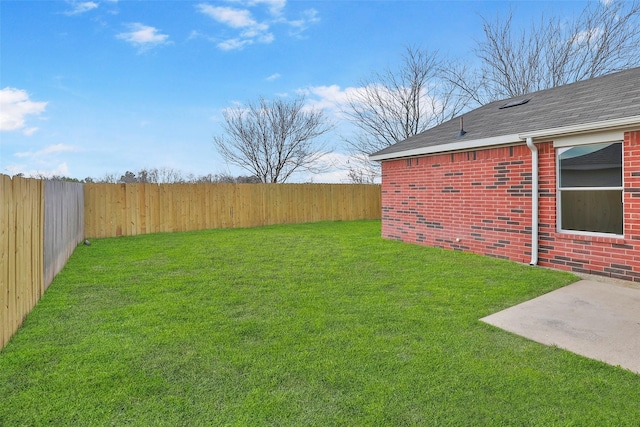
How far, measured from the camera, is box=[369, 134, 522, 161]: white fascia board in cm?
673

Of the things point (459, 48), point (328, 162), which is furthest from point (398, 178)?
point (328, 162)

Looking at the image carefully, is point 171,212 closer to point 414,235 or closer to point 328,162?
point 414,235

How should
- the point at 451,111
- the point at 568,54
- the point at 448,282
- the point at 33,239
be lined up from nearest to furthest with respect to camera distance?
the point at 33,239 → the point at 448,282 → the point at 568,54 → the point at 451,111

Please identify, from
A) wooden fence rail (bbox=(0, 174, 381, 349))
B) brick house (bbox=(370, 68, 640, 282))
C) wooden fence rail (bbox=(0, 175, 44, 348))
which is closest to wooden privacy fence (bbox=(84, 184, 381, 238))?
wooden fence rail (bbox=(0, 174, 381, 349))

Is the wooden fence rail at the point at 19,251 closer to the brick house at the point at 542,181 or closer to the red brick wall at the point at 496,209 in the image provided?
the brick house at the point at 542,181

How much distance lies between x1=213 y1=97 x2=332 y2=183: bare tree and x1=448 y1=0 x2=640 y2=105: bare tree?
8.51 meters

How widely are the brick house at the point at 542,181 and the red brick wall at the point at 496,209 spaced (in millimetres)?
16

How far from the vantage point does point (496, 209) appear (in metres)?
7.12

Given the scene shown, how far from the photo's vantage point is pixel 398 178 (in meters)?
9.48

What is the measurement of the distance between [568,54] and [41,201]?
19594 mm

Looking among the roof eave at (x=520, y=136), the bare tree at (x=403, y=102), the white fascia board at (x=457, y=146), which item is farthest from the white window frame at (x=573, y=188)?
the bare tree at (x=403, y=102)

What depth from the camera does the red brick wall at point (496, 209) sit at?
→ 5.39m

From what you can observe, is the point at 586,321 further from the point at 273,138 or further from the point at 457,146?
the point at 273,138

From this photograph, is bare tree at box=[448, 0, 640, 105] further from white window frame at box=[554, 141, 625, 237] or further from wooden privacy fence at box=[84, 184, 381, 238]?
white window frame at box=[554, 141, 625, 237]
